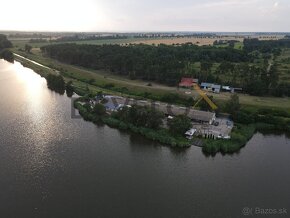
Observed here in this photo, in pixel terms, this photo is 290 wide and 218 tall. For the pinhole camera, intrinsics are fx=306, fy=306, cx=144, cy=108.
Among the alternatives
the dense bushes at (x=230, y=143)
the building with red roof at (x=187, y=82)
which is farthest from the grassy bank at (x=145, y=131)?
the building with red roof at (x=187, y=82)

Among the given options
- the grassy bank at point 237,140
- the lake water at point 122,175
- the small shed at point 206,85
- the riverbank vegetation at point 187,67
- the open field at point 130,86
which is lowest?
the lake water at point 122,175

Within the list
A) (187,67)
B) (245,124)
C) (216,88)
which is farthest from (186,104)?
(187,67)

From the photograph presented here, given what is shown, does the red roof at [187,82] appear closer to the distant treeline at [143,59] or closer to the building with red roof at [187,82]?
the building with red roof at [187,82]

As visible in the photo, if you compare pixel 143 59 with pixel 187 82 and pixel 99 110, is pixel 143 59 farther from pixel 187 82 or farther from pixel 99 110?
pixel 99 110

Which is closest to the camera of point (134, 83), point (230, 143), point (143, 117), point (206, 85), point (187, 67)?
point (230, 143)

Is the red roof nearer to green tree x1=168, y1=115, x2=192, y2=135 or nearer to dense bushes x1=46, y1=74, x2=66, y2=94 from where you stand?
green tree x1=168, y1=115, x2=192, y2=135

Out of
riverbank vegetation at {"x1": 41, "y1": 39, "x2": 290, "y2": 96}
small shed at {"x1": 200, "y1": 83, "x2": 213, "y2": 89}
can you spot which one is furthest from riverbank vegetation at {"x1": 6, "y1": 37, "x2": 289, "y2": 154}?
small shed at {"x1": 200, "y1": 83, "x2": 213, "y2": 89}

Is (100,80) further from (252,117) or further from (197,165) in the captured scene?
(197,165)
